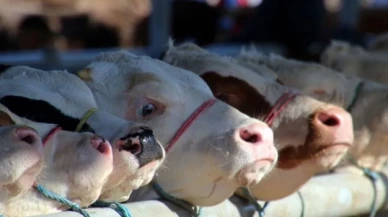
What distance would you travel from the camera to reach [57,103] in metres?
2.44

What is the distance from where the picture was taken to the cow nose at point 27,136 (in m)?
2.15

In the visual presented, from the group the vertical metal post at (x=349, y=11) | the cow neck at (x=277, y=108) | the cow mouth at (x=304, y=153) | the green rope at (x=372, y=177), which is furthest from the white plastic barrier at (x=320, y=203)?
the vertical metal post at (x=349, y=11)

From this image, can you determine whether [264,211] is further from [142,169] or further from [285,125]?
[142,169]

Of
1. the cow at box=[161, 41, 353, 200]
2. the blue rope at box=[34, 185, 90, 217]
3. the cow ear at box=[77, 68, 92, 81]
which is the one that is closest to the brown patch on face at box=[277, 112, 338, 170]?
Answer: the cow at box=[161, 41, 353, 200]

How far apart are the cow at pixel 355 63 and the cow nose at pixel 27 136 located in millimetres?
2120

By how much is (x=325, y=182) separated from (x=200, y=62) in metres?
0.55

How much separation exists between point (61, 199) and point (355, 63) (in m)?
2.09

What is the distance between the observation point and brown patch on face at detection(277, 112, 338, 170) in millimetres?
2938

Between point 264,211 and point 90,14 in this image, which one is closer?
point 264,211

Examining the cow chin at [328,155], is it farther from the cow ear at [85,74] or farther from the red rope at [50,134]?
the red rope at [50,134]

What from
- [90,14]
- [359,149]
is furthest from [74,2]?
[359,149]

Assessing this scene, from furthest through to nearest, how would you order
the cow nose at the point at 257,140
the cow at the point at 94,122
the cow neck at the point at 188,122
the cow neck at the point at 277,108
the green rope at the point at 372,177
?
1. the green rope at the point at 372,177
2. the cow neck at the point at 277,108
3. the cow neck at the point at 188,122
4. the cow nose at the point at 257,140
5. the cow at the point at 94,122

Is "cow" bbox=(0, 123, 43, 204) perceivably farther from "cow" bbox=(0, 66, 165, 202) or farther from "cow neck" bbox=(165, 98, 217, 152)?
"cow neck" bbox=(165, 98, 217, 152)

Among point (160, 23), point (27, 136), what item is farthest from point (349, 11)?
point (27, 136)
